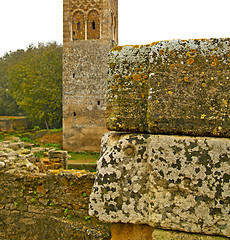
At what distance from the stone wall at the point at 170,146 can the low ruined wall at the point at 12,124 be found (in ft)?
80.0

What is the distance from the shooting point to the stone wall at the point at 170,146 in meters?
1.60

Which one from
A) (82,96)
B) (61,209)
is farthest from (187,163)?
(82,96)

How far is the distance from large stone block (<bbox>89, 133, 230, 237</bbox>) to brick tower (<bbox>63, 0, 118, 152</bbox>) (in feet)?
54.7

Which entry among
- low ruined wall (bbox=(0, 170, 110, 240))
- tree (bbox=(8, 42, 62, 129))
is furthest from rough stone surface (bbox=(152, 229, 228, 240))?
tree (bbox=(8, 42, 62, 129))

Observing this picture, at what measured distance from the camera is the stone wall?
1602 millimetres

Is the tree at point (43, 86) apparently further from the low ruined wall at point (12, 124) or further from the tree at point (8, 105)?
the tree at point (8, 105)

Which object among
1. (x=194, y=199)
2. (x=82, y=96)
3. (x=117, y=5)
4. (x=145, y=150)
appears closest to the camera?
(x=194, y=199)

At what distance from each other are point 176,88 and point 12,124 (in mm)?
25620

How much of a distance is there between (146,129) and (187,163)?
0.35 metres

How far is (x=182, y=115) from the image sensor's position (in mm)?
1678

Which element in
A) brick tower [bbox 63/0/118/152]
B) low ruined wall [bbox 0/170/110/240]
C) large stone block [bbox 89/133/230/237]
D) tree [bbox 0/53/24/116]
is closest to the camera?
large stone block [bbox 89/133/230/237]

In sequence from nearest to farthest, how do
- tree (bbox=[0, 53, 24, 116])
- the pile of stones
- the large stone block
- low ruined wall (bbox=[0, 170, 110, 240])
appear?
1. the large stone block
2. low ruined wall (bbox=[0, 170, 110, 240])
3. the pile of stones
4. tree (bbox=[0, 53, 24, 116])

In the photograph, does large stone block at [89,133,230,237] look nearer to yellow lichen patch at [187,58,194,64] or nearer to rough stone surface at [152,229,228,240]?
rough stone surface at [152,229,228,240]

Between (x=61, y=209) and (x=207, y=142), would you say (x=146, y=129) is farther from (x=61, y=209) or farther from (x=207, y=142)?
(x=61, y=209)
